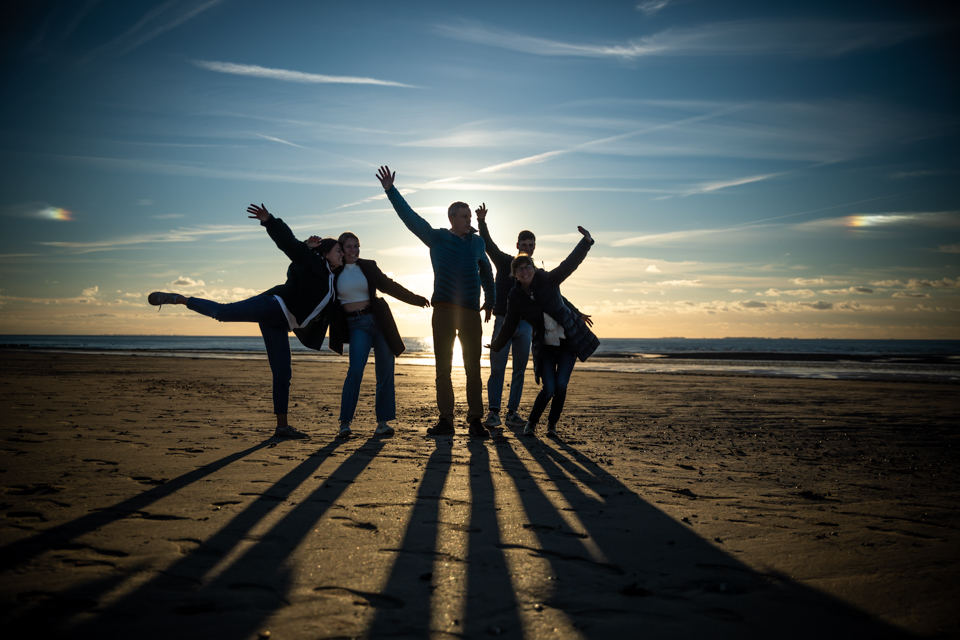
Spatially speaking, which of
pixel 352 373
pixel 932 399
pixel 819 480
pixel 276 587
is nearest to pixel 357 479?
pixel 276 587

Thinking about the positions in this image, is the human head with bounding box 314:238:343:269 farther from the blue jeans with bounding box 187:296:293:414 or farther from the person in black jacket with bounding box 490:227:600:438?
the person in black jacket with bounding box 490:227:600:438

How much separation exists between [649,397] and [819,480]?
5.91m

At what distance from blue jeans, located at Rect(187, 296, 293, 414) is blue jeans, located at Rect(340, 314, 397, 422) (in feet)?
1.97

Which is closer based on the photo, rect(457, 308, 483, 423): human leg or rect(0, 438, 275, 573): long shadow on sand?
rect(0, 438, 275, 573): long shadow on sand

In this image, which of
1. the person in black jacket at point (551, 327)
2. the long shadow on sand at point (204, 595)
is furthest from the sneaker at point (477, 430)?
the long shadow on sand at point (204, 595)

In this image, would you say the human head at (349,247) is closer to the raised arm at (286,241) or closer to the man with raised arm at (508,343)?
the raised arm at (286,241)

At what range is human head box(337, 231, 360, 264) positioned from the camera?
555 centimetres

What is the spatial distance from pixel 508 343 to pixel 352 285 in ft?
7.14

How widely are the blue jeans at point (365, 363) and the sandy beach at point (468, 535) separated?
33cm

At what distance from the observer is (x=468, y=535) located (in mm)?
2609

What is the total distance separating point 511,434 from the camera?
19.2 feet

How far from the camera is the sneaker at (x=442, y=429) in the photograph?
557cm

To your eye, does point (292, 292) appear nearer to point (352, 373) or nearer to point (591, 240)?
point (352, 373)

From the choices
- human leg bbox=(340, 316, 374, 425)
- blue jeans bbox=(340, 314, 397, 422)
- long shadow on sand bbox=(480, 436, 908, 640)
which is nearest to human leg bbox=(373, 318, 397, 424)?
blue jeans bbox=(340, 314, 397, 422)
